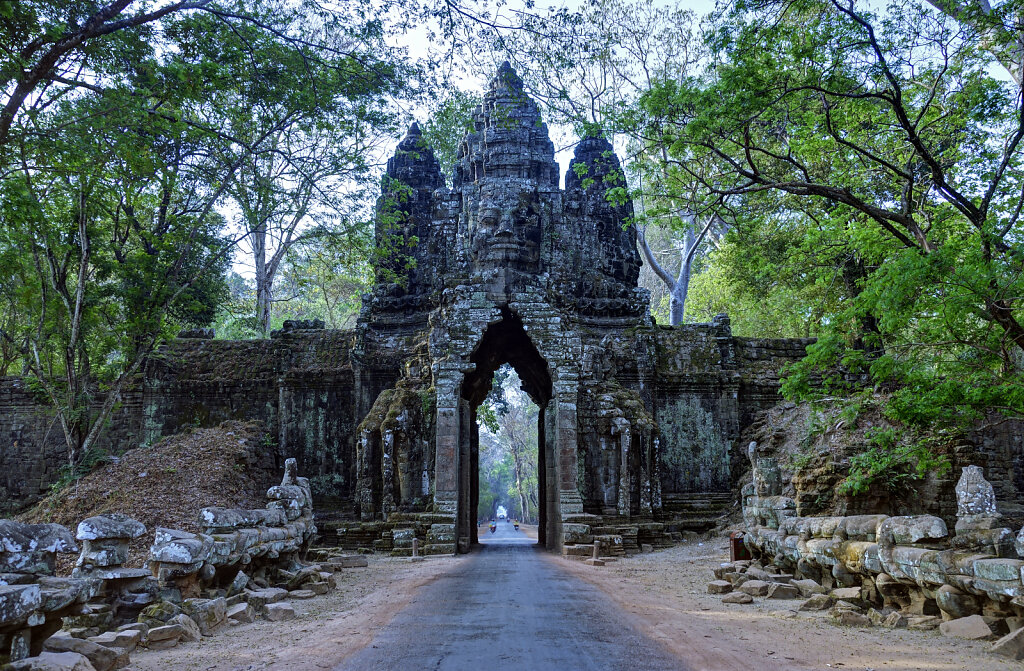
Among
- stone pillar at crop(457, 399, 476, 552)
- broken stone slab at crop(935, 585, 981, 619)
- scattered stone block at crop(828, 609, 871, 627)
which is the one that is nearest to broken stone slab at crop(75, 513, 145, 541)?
scattered stone block at crop(828, 609, 871, 627)

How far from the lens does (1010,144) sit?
870 centimetres

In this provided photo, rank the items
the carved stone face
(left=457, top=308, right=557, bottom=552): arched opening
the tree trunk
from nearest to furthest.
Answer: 1. (left=457, top=308, right=557, bottom=552): arched opening
2. the carved stone face
3. the tree trunk

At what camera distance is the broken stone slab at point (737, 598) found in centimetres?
815

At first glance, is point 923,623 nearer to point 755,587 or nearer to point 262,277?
point 755,587

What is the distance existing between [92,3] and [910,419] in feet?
36.5

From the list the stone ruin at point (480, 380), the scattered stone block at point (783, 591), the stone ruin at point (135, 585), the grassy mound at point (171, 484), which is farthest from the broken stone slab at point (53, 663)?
the stone ruin at point (480, 380)

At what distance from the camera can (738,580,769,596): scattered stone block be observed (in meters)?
8.53

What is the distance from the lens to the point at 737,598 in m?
8.20

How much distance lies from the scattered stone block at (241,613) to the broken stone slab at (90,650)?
1.83m

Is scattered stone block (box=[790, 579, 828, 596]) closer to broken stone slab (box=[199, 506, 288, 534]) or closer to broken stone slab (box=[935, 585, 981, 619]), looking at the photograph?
broken stone slab (box=[935, 585, 981, 619])

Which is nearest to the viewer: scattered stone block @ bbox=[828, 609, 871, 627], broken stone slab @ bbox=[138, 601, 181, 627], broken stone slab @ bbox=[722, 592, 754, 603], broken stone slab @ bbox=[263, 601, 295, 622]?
broken stone slab @ bbox=[138, 601, 181, 627]

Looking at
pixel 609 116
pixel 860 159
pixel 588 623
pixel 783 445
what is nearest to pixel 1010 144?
pixel 860 159

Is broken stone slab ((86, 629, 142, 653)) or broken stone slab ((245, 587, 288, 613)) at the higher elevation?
broken stone slab ((86, 629, 142, 653))

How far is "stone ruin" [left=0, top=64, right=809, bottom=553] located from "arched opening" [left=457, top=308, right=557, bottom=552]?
7 centimetres
